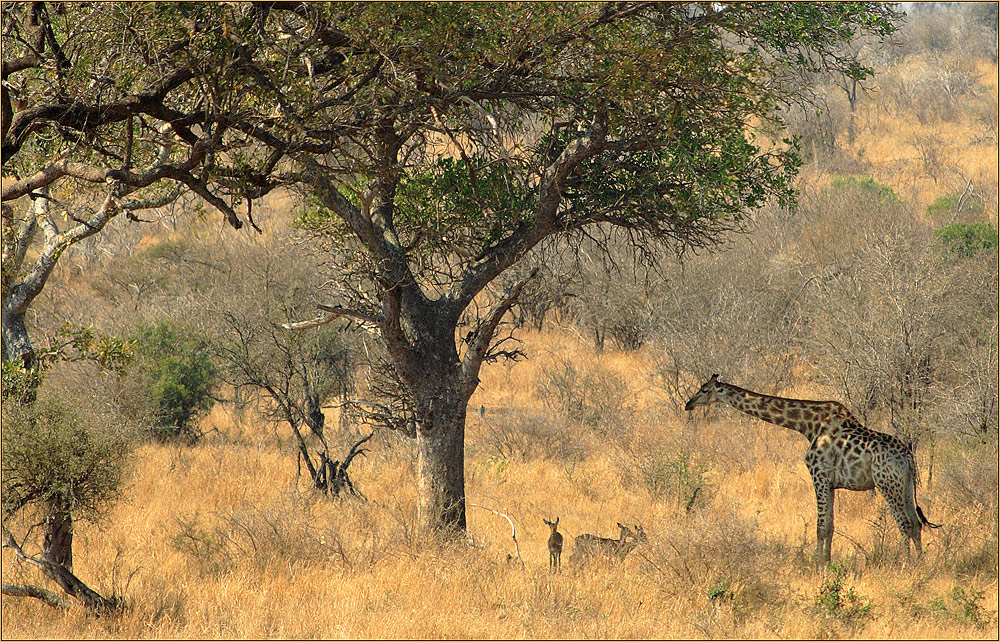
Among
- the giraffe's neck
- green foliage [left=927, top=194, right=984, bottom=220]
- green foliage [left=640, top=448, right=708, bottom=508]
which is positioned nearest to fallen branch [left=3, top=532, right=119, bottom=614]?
the giraffe's neck

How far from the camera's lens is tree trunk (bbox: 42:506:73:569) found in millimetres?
7766

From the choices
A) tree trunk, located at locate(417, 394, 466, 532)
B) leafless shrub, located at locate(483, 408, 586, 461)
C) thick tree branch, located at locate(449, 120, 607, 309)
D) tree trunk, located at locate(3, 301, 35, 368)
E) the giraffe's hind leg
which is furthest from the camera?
leafless shrub, located at locate(483, 408, 586, 461)

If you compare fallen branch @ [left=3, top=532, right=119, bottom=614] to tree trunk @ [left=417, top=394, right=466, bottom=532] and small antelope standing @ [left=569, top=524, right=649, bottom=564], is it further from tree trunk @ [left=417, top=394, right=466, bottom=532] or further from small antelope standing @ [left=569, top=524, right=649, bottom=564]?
small antelope standing @ [left=569, top=524, right=649, bottom=564]

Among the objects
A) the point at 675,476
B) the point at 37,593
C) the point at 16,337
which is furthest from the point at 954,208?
the point at 37,593

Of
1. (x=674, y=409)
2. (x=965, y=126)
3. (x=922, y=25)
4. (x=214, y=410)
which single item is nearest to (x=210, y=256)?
(x=214, y=410)

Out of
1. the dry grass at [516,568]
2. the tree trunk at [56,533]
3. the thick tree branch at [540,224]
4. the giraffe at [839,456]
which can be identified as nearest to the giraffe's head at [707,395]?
the giraffe at [839,456]

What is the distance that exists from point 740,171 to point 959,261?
1376cm

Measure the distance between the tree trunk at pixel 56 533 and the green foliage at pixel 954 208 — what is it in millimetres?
27080

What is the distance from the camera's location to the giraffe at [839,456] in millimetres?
9242

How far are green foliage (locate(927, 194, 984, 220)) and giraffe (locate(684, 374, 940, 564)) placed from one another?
21.8 metres

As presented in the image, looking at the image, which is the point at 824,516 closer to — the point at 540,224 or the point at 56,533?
the point at 540,224

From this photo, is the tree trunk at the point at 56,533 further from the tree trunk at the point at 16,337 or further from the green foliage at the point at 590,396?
the green foliage at the point at 590,396

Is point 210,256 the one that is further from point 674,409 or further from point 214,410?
point 674,409

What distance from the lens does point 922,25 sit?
6444 cm
